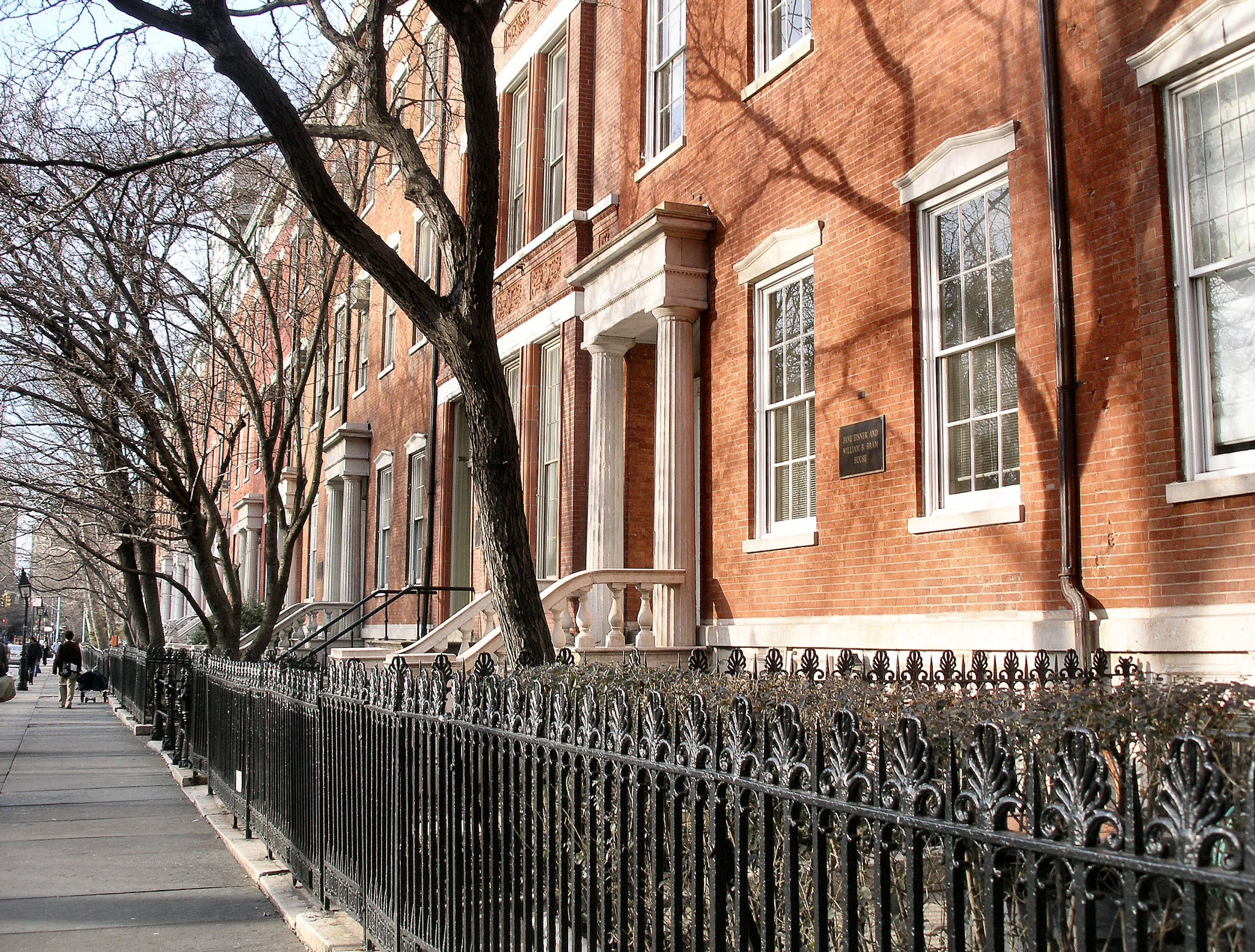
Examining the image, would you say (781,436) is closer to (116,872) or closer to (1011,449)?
(1011,449)

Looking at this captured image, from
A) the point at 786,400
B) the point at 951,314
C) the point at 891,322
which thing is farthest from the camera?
the point at 786,400

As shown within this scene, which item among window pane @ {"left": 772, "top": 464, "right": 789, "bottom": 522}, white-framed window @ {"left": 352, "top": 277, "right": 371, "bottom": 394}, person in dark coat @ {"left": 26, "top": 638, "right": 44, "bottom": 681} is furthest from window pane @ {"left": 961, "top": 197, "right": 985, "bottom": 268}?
person in dark coat @ {"left": 26, "top": 638, "right": 44, "bottom": 681}

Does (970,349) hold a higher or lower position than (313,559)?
higher

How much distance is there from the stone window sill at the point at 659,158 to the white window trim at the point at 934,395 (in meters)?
4.45

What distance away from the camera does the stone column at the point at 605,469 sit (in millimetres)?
13383

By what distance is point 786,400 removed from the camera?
11156 mm

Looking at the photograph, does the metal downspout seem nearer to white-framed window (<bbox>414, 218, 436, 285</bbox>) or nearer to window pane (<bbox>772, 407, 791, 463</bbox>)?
window pane (<bbox>772, 407, 791, 463</bbox>)

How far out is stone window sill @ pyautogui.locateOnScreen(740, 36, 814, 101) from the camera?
36.0 ft

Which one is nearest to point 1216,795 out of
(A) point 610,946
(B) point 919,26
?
(A) point 610,946

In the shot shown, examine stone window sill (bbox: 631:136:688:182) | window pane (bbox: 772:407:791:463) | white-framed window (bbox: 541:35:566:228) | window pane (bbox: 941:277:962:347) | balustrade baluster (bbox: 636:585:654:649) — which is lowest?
balustrade baluster (bbox: 636:585:654:649)

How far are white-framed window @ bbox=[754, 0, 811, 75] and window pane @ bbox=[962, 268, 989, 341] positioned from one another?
12.3 feet

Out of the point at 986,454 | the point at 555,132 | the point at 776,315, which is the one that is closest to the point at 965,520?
the point at 986,454

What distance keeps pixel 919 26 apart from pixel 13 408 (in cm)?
1478

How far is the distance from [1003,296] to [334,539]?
21.5 metres
